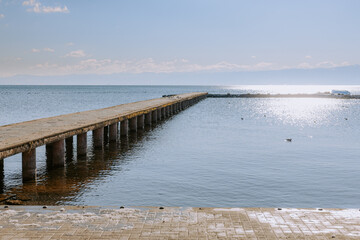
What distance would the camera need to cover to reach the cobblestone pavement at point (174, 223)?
22.8 ft

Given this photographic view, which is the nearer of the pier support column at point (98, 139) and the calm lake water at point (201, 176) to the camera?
the calm lake water at point (201, 176)

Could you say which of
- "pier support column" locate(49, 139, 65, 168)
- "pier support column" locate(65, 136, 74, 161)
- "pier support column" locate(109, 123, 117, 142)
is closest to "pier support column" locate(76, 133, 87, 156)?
"pier support column" locate(65, 136, 74, 161)

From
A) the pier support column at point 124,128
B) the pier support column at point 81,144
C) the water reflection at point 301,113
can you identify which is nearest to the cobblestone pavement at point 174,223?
the pier support column at point 81,144

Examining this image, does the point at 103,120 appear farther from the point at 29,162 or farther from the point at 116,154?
the point at 29,162

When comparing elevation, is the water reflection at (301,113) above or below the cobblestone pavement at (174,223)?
below

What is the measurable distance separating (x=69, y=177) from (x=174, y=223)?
25.9 ft

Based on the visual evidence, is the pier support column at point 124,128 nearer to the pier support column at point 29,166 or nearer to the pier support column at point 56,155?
the pier support column at point 56,155

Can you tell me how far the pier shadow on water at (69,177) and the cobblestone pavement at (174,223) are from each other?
2.83 meters

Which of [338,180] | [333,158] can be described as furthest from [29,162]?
[333,158]

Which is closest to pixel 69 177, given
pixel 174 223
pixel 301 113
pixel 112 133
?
pixel 174 223

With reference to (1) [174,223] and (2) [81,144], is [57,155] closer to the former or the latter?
(2) [81,144]

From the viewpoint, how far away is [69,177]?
47.5ft

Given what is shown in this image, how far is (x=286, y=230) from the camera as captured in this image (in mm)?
7246

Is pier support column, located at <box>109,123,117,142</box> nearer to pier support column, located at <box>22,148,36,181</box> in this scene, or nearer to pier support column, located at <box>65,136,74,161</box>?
pier support column, located at <box>65,136,74,161</box>
